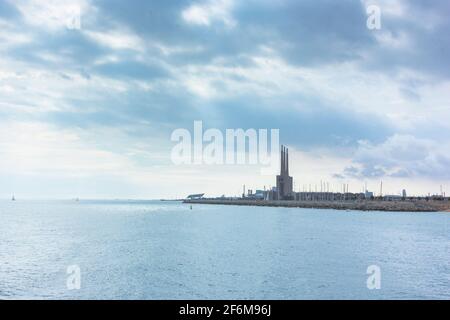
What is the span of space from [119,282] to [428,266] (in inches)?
1471

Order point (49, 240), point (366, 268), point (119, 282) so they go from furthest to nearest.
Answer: point (49, 240), point (366, 268), point (119, 282)

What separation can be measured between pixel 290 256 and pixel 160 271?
769 inches

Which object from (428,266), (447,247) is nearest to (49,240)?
(428,266)

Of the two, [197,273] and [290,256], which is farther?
[290,256]

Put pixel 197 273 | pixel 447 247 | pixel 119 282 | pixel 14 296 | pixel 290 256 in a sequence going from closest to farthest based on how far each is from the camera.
Result: pixel 14 296 → pixel 119 282 → pixel 197 273 → pixel 290 256 → pixel 447 247

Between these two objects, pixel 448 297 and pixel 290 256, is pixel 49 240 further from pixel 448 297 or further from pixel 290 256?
pixel 448 297

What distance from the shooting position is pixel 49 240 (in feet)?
273

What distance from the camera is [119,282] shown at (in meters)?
43.6
